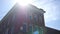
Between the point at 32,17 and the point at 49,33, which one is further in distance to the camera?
the point at 49,33

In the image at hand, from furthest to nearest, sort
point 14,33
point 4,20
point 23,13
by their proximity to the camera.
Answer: point 4,20 → point 23,13 → point 14,33

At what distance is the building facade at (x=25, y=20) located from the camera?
2111 cm

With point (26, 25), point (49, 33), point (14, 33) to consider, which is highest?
point (26, 25)

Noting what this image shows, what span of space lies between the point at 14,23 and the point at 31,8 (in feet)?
15.5

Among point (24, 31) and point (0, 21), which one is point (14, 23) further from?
point (0, 21)

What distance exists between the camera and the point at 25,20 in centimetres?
2175

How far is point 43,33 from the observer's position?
24.5 m

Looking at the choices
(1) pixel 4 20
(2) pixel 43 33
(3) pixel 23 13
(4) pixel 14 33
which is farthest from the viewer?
(1) pixel 4 20

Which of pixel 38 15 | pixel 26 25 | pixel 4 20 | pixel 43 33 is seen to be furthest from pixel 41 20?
pixel 4 20

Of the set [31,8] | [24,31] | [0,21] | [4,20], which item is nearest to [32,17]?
[31,8]

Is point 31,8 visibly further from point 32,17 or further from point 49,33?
point 49,33

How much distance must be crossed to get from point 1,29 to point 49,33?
1223cm

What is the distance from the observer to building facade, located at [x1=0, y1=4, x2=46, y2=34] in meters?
21.1

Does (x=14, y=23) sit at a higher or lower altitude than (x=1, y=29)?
higher
